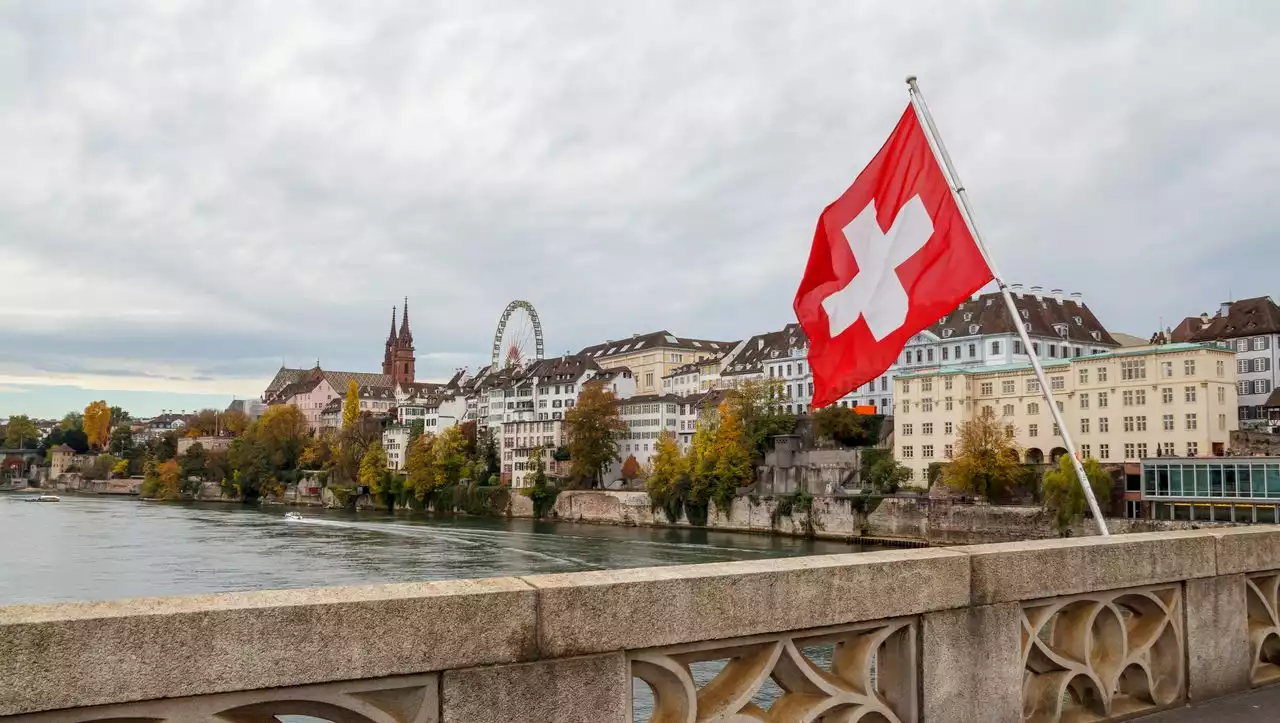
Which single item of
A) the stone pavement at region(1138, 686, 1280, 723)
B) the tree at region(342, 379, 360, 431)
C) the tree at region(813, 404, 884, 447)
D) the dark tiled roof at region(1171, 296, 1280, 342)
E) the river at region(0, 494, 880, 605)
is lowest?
the river at region(0, 494, 880, 605)

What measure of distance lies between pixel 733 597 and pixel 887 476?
73687 mm

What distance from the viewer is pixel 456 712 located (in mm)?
3373

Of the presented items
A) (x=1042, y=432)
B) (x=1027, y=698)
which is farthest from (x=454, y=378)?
(x=1027, y=698)

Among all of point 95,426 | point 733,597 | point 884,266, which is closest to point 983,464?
point 884,266

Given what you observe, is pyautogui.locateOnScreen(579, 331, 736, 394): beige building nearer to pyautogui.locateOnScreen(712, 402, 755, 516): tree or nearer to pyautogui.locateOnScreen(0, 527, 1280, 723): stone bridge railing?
pyautogui.locateOnScreen(712, 402, 755, 516): tree

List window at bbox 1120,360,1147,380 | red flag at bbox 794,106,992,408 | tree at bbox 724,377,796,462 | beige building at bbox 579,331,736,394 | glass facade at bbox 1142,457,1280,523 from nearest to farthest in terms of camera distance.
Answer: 1. red flag at bbox 794,106,992,408
2. glass facade at bbox 1142,457,1280,523
3. window at bbox 1120,360,1147,380
4. tree at bbox 724,377,796,462
5. beige building at bbox 579,331,736,394

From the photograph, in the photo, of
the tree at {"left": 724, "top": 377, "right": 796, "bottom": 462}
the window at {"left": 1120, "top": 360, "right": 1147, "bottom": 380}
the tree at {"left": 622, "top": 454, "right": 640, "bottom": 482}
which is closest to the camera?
the window at {"left": 1120, "top": 360, "right": 1147, "bottom": 380}

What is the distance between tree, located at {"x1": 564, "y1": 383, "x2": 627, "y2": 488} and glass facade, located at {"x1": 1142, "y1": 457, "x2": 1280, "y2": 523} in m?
51.4

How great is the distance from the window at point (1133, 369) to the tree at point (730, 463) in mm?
28510

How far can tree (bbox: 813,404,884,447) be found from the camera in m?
80.9

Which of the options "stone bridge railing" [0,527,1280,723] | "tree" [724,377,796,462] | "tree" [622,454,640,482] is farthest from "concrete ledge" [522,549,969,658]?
"tree" [622,454,640,482]

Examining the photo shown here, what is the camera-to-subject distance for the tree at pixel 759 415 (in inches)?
3344

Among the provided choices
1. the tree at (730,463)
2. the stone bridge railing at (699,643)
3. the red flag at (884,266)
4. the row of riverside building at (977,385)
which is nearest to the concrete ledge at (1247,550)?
the stone bridge railing at (699,643)

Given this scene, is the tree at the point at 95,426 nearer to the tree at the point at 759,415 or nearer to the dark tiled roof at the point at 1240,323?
the tree at the point at 759,415
